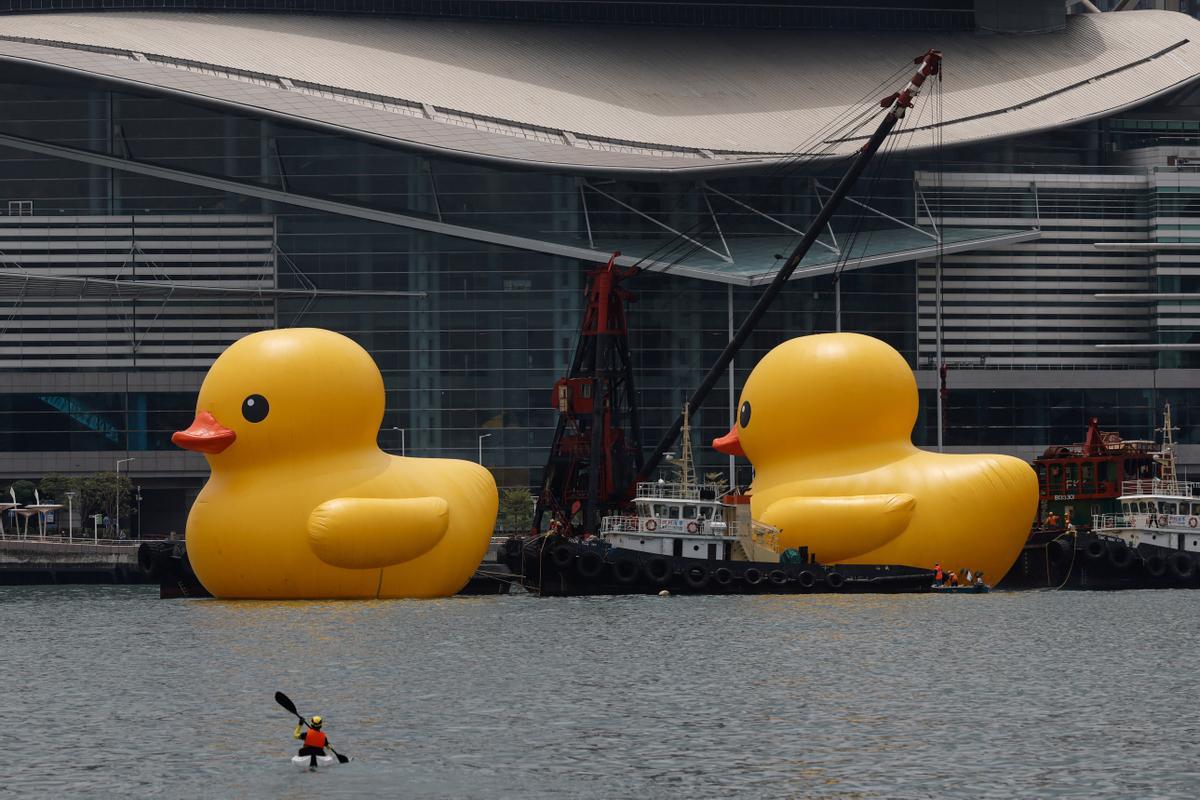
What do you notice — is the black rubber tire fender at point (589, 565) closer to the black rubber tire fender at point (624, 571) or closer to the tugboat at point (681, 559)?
the tugboat at point (681, 559)

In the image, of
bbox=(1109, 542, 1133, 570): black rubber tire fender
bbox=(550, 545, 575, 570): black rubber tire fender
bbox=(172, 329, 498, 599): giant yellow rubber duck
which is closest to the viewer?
bbox=(172, 329, 498, 599): giant yellow rubber duck

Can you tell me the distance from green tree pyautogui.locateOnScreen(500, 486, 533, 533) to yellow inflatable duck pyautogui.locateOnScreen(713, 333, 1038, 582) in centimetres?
4035

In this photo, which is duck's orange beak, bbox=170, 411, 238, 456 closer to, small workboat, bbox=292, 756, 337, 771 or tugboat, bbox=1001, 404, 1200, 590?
small workboat, bbox=292, 756, 337, 771

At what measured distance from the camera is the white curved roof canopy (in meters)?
113

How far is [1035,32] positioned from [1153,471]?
59.9 m

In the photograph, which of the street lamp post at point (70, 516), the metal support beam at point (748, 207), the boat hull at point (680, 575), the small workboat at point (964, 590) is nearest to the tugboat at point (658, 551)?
the boat hull at point (680, 575)

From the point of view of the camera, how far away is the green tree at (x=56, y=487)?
364 feet

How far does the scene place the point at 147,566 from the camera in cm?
7125

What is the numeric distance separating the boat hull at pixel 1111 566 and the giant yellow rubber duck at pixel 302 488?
83.9 feet

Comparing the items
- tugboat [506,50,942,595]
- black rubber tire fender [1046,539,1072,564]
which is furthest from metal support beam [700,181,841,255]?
black rubber tire fender [1046,539,1072,564]

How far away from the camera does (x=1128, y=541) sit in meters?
78.2

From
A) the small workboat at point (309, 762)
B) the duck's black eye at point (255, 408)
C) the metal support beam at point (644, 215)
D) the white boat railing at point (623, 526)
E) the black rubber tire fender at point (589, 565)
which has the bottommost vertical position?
the black rubber tire fender at point (589, 565)

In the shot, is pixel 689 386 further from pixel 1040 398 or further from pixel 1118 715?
pixel 1118 715

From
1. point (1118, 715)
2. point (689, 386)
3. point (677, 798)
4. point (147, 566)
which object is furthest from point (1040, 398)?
point (677, 798)
